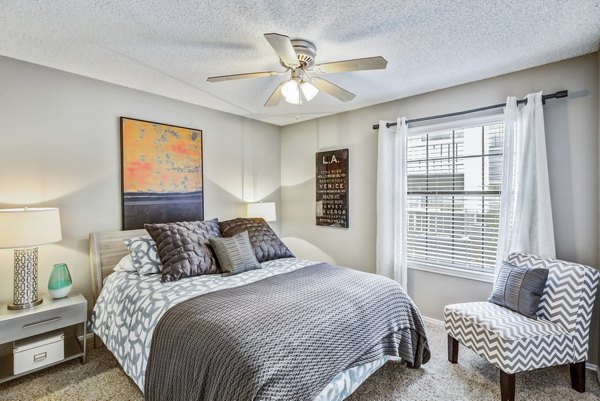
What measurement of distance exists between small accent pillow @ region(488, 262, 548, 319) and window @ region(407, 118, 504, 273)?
540 mm

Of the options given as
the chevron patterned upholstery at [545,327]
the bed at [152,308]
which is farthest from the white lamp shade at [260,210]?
the chevron patterned upholstery at [545,327]

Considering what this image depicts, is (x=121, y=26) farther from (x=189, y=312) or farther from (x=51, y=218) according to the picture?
(x=189, y=312)

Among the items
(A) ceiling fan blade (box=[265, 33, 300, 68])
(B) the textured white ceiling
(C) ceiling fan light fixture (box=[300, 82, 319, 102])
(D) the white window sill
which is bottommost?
(D) the white window sill

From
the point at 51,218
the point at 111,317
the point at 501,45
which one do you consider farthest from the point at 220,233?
the point at 501,45

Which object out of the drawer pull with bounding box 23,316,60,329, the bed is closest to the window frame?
the bed

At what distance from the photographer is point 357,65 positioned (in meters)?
1.93

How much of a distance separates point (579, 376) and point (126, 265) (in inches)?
137

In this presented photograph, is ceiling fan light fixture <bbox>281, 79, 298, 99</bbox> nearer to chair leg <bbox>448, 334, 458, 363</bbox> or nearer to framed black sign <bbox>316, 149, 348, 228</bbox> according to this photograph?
framed black sign <bbox>316, 149, 348, 228</bbox>

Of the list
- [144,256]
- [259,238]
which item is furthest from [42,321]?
[259,238]

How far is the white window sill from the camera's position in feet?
9.31

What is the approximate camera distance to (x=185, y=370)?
5.01 ft

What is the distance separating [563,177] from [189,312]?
2.95 m

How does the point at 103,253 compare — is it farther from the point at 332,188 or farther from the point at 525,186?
the point at 525,186

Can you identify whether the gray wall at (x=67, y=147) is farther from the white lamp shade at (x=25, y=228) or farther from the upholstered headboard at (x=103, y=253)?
the white lamp shade at (x=25, y=228)
